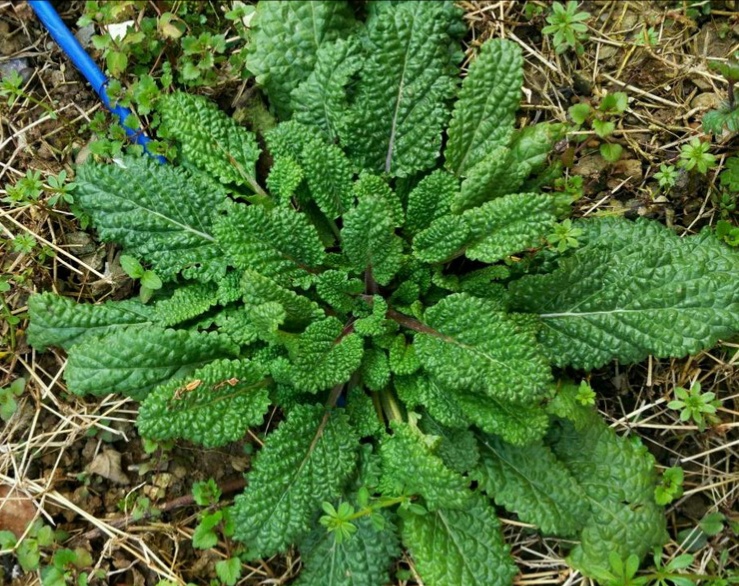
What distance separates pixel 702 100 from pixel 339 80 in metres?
1.35

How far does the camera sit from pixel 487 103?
2332 millimetres

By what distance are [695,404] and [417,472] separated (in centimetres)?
94

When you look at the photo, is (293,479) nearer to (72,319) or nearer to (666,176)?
(72,319)

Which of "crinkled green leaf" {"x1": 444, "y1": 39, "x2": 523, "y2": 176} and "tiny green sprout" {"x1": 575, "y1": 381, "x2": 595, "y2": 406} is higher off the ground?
"crinkled green leaf" {"x1": 444, "y1": 39, "x2": 523, "y2": 176}

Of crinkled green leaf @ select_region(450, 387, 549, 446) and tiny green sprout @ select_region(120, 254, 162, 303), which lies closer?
crinkled green leaf @ select_region(450, 387, 549, 446)

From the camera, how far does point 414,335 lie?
233 cm

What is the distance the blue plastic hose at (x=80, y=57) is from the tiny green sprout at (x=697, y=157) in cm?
193

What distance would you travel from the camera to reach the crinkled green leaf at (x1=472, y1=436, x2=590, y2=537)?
2.20 meters

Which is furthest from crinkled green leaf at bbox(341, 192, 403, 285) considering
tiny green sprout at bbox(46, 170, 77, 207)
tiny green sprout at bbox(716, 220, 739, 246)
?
tiny green sprout at bbox(716, 220, 739, 246)

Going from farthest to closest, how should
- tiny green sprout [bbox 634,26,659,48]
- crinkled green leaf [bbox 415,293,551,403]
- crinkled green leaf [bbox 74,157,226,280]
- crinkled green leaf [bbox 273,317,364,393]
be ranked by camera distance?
1. tiny green sprout [bbox 634,26,659,48]
2. crinkled green leaf [bbox 74,157,226,280]
3. crinkled green leaf [bbox 273,317,364,393]
4. crinkled green leaf [bbox 415,293,551,403]

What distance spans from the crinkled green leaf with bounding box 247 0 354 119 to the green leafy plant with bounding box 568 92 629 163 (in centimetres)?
90

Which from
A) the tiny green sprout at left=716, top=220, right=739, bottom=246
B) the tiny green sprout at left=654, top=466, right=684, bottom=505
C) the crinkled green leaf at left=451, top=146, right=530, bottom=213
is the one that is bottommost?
the tiny green sprout at left=654, top=466, right=684, bottom=505

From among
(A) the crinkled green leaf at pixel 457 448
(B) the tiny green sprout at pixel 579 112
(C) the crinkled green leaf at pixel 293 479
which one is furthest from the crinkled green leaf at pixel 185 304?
(B) the tiny green sprout at pixel 579 112

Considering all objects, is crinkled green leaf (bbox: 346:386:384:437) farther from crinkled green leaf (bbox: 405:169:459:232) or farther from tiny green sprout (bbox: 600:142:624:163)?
tiny green sprout (bbox: 600:142:624:163)
